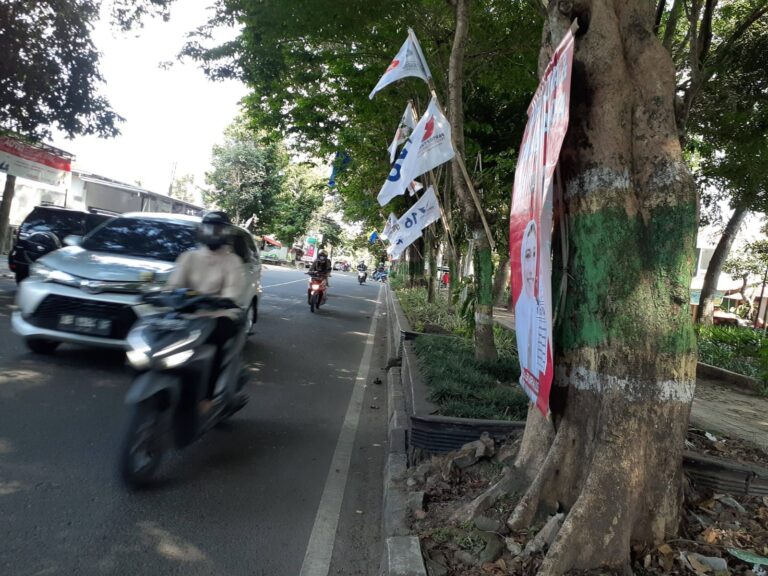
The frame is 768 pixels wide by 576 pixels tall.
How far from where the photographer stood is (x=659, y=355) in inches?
110

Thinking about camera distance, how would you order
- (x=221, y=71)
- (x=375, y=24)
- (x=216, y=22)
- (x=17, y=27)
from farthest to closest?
(x=17, y=27), (x=221, y=71), (x=216, y=22), (x=375, y=24)

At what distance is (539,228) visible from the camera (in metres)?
2.73

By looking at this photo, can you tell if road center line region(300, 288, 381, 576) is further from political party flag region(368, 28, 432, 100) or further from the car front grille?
political party flag region(368, 28, 432, 100)

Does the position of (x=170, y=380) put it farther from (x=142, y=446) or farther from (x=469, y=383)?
(x=469, y=383)

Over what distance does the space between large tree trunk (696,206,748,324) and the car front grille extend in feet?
51.3

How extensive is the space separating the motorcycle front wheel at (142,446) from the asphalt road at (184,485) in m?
0.11

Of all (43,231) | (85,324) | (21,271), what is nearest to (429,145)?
(85,324)

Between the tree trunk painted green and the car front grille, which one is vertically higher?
the tree trunk painted green

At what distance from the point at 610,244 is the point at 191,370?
8.86ft

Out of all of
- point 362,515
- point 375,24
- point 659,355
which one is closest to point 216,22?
point 375,24

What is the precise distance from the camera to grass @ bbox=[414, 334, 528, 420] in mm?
4785

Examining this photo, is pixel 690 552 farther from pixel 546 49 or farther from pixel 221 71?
pixel 221 71

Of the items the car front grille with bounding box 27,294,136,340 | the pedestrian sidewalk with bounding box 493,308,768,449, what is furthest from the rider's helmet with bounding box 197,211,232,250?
the pedestrian sidewalk with bounding box 493,308,768,449

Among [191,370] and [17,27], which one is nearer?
[191,370]
